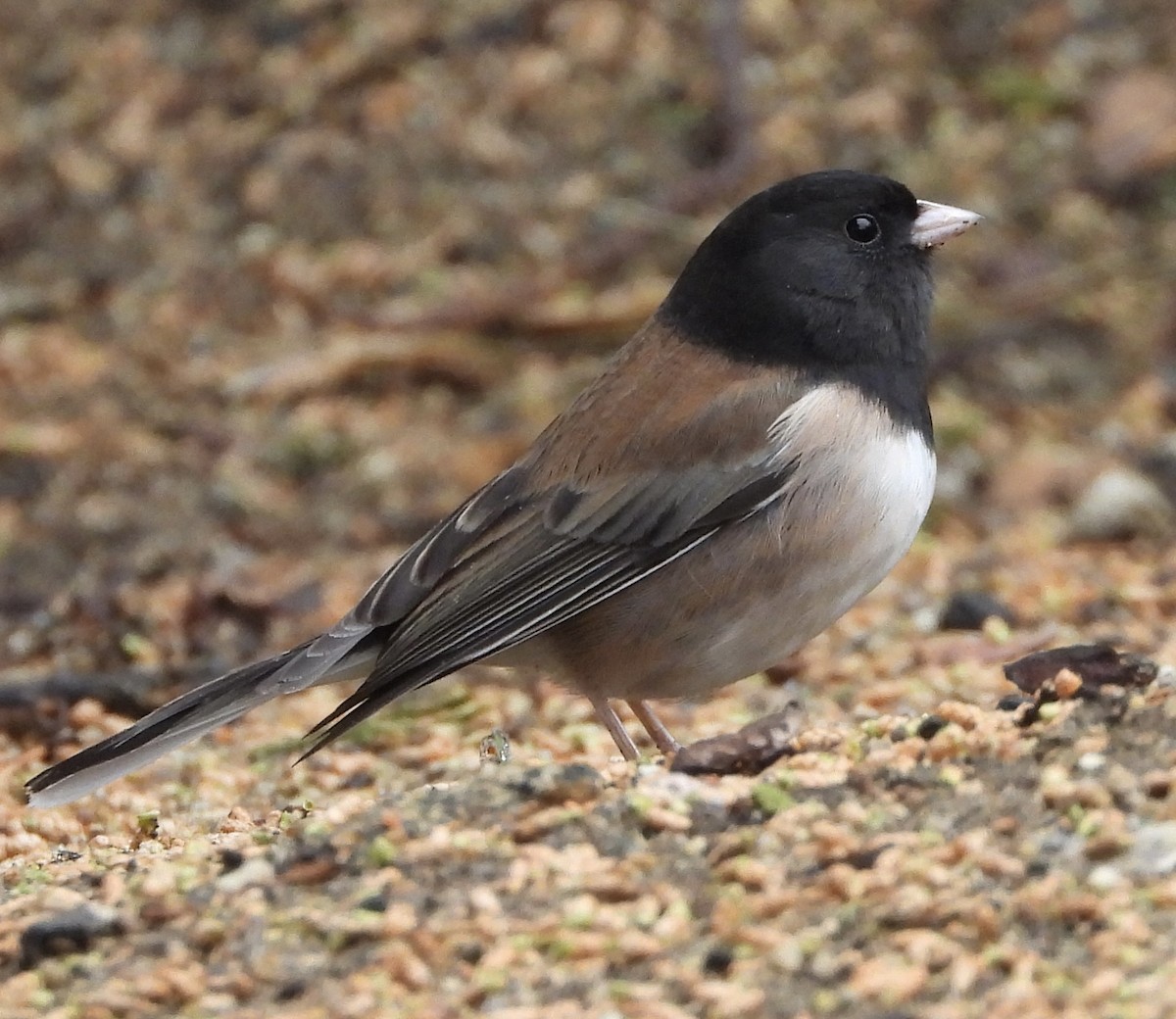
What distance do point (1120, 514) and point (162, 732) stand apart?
2.73m

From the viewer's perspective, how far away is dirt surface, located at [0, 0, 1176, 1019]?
7.89 ft

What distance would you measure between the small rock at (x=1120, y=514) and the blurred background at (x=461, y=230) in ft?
0.10

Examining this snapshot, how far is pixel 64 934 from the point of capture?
8.23ft

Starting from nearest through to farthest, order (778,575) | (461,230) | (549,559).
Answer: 1. (778,575)
2. (549,559)
3. (461,230)

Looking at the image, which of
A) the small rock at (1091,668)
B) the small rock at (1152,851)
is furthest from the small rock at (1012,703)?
the small rock at (1152,851)

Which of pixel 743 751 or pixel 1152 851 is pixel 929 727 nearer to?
pixel 743 751

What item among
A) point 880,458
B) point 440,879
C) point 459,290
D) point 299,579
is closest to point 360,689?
point 440,879

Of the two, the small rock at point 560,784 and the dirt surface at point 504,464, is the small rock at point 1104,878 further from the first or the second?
the small rock at point 560,784

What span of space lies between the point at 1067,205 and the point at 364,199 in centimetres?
223

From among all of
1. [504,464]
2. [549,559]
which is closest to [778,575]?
[549,559]

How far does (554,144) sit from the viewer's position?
6434mm

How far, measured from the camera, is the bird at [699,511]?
127 inches

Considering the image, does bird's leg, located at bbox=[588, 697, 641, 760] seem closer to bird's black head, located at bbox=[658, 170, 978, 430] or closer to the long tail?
the long tail

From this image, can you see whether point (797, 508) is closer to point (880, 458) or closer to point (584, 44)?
point (880, 458)
